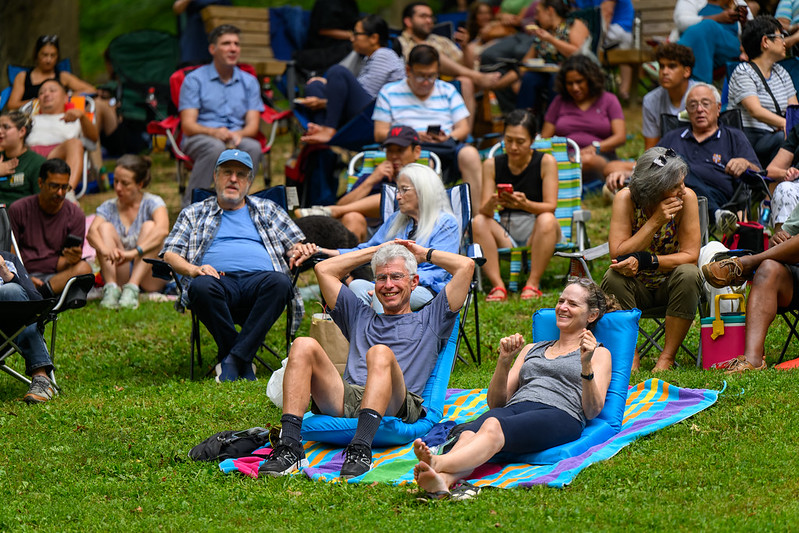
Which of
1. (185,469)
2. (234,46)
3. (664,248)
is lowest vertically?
(185,469)

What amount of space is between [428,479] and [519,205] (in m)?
4.14

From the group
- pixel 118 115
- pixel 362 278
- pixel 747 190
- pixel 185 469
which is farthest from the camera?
pixel 118 115

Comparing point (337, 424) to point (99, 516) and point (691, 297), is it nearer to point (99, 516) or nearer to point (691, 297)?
point (99, 516)

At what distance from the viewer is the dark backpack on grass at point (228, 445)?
4.98 metres

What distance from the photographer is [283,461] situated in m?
4.76

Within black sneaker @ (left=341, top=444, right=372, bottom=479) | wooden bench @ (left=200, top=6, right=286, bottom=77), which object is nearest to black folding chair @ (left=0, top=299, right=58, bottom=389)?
black sneaker @ (left=341, top=444, right=372, bottom=479)

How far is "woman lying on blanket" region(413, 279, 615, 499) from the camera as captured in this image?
4406 mm

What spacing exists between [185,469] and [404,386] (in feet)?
3.45

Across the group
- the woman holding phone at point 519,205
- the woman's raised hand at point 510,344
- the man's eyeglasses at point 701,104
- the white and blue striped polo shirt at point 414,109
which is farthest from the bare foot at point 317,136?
the woman's raised hand at point 510,344

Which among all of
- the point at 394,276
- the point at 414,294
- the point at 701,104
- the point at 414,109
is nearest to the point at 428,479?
the point at 394,276

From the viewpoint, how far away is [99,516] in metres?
4.35

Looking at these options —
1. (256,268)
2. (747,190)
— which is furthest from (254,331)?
(747,190)

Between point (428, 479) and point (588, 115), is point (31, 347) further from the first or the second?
point (588, 115)

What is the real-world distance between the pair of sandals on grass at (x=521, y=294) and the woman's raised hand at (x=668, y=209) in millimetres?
2021
